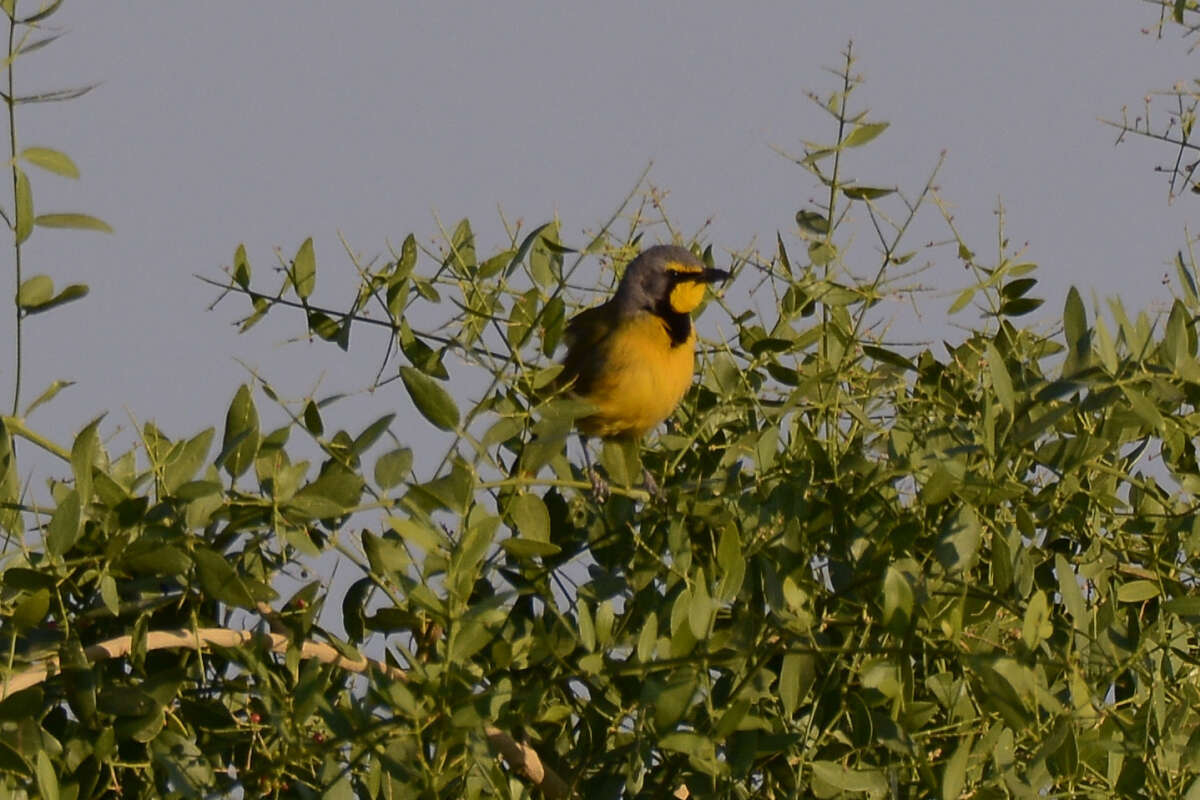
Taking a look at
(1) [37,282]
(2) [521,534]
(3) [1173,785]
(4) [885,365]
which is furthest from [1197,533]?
(1) [37,282]

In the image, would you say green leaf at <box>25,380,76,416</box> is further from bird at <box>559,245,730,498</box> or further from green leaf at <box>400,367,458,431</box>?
bird at <box>559,245,730,498</box>

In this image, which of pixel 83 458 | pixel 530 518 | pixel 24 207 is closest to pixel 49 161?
pixel 24 207

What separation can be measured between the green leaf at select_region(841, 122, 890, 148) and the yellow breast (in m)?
0.64

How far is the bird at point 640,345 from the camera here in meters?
4.43

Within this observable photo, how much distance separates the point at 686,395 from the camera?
4.05m

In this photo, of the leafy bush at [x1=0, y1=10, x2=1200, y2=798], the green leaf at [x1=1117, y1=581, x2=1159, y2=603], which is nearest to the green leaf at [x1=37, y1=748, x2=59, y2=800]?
the leafy bush at [x1=0, y1=10, x2=1200, y2=798]

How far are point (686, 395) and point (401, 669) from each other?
1170 millimetres

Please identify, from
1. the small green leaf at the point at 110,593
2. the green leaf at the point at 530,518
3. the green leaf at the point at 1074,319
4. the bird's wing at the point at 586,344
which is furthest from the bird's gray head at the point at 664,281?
the small green leaf at the point at 110,593

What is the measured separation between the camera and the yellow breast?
14.4 feet

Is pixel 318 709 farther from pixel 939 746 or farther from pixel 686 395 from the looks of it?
pixel 686 395

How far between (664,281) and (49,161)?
191 centimetres

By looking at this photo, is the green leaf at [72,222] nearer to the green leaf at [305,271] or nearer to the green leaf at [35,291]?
the green leaf at [35,291]

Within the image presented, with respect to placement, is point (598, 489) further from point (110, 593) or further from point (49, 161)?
point (49, 161)

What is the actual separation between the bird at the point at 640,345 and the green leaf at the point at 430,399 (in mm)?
1312
